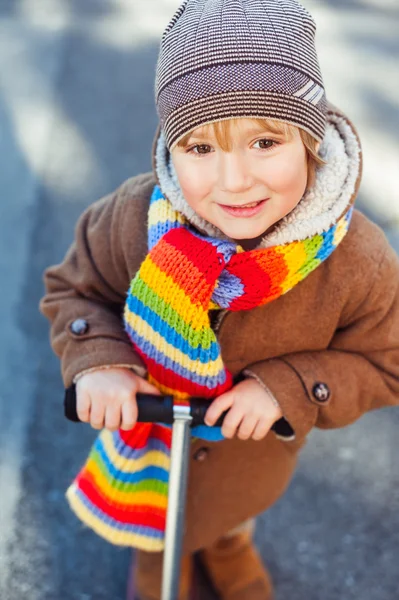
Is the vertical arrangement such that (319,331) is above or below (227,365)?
above

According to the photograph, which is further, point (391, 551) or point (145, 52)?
point (145, 52)

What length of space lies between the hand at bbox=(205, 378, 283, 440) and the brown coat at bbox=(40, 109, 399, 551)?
22mm

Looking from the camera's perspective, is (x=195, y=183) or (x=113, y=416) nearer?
(x=195, y=183)

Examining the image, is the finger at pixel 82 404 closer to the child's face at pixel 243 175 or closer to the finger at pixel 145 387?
the finger at pixel 145 387

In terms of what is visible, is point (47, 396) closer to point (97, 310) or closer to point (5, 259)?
point (5, 259)

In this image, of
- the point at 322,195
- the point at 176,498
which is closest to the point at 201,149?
the point at 322,195

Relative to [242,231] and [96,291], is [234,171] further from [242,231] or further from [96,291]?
[96,291]

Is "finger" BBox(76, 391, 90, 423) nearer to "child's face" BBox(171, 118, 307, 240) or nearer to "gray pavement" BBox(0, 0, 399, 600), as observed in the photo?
"child's face" BBox(171, 118, 307, 240)

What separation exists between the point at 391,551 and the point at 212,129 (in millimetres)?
1495

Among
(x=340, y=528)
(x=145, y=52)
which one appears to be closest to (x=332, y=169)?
(x=340, y=528)

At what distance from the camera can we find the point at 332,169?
1.23 meters

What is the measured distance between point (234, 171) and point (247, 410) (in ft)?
1.44

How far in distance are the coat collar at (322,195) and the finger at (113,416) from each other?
0.35 meters

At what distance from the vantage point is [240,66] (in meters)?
1.08
